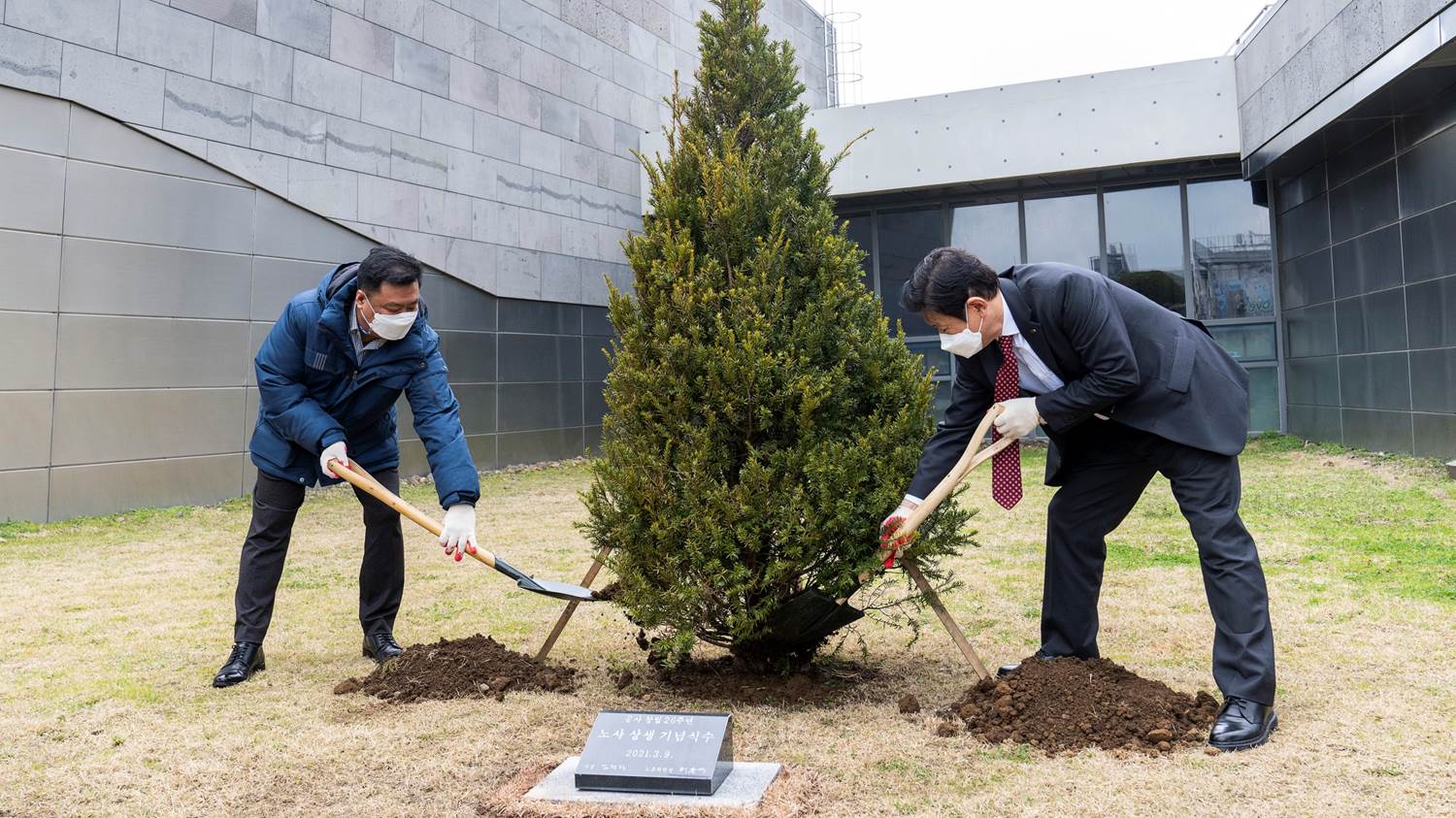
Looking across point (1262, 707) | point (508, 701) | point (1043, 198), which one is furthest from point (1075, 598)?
point (1043, 198)

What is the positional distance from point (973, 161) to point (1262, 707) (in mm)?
13554

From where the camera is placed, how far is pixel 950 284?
11.7ft

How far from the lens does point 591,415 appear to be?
55.9 feet

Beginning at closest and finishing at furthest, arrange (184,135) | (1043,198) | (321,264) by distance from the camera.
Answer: (184,135) → (321,264) → (1043,198)

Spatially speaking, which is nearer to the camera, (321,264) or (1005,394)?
(1005,394)

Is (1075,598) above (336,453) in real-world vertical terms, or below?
below

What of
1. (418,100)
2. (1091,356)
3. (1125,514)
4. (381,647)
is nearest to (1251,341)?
(418,100)

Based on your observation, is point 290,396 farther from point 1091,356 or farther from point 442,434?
point 1091,356

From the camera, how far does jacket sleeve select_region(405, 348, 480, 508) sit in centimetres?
423

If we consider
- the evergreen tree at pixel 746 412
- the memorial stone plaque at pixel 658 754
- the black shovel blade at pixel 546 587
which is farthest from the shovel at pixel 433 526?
the memorial stone plaque at pixel 658 754

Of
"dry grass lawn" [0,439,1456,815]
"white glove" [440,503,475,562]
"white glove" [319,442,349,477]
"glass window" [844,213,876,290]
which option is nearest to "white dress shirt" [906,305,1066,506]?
"dry grass lawn" [0,439,1456,815]

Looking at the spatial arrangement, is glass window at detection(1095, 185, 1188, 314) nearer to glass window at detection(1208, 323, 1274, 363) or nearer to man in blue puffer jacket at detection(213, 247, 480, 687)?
glass window at detection(1208, 323, 1274, 363)

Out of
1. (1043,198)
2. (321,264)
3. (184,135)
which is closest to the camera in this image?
(184,135)

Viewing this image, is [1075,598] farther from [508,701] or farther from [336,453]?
[336,453]
